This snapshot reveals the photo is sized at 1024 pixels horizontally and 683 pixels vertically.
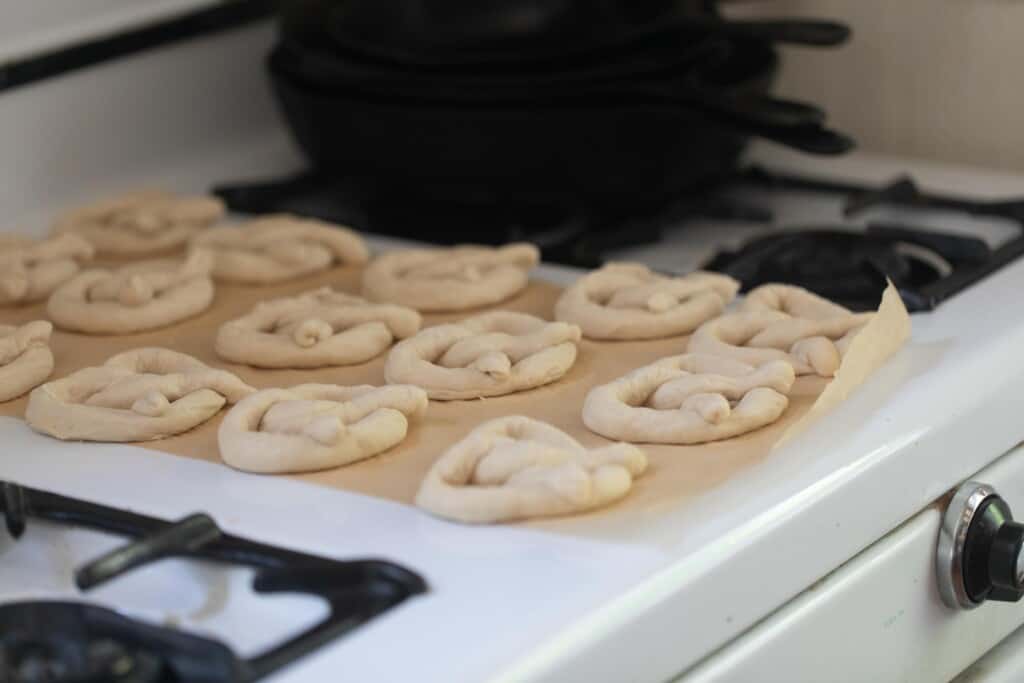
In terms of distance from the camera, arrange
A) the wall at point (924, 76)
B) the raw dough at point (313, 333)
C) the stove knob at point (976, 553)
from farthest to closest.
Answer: the wall at point (924, 76)
the raw dough at point (313, 333)
the stove knob at point (976, 553)

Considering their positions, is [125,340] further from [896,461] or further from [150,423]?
[896,461]

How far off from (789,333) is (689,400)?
0.39 feet

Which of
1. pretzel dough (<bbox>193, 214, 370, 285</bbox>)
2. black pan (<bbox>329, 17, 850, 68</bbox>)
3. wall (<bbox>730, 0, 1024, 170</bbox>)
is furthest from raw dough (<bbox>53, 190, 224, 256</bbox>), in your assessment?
wall (<bbox>730, 0, 1024, 170</bbox>)

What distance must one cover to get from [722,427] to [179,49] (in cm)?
73

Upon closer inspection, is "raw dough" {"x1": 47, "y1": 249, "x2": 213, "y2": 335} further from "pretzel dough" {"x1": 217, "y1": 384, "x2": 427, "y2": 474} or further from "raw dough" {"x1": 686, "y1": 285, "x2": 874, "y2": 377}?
"raw dough" {"x1": 686, "y1": 285, "x2": 874, "y2": 377}

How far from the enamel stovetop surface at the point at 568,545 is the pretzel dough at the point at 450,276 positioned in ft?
0.80

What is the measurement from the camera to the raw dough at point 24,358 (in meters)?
0.91

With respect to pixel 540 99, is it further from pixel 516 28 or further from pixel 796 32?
pixel 796 32

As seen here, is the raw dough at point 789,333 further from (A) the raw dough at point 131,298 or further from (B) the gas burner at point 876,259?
(A) the raw dough at point 131,298

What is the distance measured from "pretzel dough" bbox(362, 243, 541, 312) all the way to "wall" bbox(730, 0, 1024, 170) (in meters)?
0.47

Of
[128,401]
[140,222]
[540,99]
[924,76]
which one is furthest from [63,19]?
[924,76]

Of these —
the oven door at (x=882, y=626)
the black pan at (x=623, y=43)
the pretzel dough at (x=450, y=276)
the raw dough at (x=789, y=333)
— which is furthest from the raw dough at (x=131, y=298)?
the oven door at (x=882, y=626)

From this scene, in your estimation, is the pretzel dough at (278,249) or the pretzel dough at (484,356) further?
the pretzel dough at (278,249)

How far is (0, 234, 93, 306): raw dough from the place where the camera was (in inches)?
41.3
